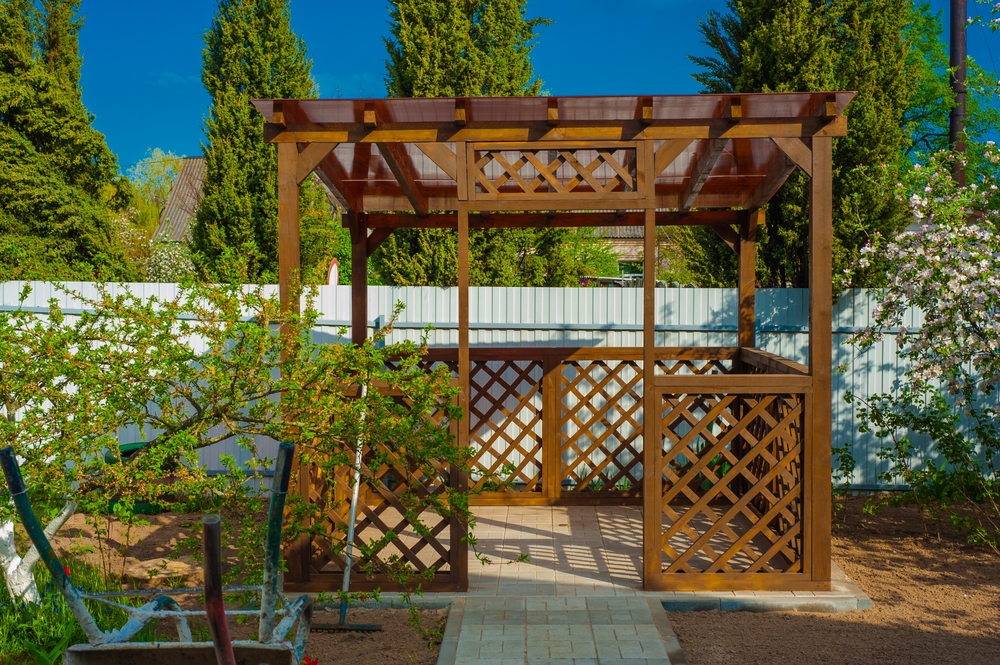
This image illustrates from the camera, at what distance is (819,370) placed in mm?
4402

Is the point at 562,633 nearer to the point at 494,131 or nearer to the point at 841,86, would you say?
the point at 494,131

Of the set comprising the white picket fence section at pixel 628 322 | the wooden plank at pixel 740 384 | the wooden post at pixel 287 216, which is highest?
the wooden post at pixel 287 216

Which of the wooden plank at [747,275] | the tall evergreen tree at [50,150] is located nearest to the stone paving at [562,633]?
the wooden plank at [747,275]

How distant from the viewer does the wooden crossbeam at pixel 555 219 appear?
254 inches

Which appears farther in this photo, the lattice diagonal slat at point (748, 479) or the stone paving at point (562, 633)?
the lattice diagonal slat at point (748, 479)

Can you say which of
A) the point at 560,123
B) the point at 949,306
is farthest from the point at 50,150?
the point at 949,306

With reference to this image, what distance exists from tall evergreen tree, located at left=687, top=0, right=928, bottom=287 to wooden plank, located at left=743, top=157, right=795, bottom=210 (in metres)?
1.37

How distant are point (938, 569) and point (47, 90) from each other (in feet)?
41.9

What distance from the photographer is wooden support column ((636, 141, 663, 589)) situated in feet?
14.4

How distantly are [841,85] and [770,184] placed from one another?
2.95 meters

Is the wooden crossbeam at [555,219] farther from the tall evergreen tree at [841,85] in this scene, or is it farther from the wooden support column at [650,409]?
the wooden support column at [650,409]

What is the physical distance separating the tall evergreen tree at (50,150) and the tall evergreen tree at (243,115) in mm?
1933

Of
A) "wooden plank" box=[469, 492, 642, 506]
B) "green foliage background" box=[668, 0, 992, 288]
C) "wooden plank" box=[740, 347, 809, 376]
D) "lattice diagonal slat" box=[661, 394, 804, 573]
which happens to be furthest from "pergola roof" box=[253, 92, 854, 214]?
"green foliage background" box=[668, 0, 992, 288]

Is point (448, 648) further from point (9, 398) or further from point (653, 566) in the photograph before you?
point (9, 398)
